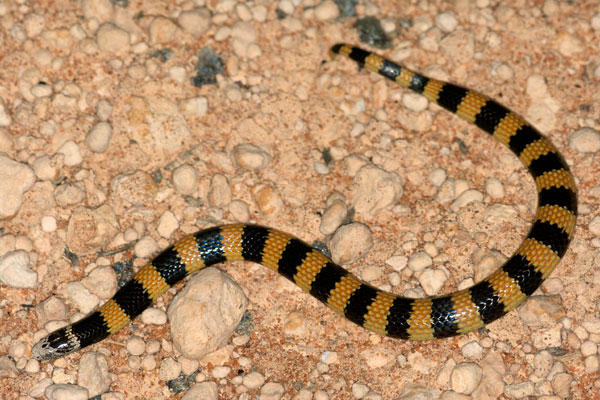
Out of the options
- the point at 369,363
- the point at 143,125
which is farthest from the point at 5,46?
the point at 369,363

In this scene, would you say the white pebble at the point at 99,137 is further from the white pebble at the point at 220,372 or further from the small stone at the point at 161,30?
the white pebble at the point at 220,372

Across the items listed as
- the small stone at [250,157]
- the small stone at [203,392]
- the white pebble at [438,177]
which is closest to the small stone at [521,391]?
the white pebble at [438,177]

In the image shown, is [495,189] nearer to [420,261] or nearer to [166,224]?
[420,261]

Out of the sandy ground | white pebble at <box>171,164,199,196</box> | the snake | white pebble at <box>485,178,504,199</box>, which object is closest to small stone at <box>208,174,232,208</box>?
the sandy ground

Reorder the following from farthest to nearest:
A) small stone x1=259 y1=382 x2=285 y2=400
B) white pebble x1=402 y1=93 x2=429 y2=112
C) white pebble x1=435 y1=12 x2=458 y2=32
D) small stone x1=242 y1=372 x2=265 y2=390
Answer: white pebble x1=435 y1=12 x2=458 y2=32 → white pebble x1=402 y1=93 x2=429 y2=112 → small stone x1=242 y1=372 x2=265 y2=390 → small stone x1=259 y1=382 x2=285 y2=400

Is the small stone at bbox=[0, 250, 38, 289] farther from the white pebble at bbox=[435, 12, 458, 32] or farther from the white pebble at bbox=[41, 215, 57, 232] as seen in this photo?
the white pebble at bbox=[435, 12, 458, 32]

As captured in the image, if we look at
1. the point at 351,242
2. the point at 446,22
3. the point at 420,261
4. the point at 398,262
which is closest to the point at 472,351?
the point at 420,261

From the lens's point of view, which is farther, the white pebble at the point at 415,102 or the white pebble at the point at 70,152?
the white pebble at the point at 415,102
